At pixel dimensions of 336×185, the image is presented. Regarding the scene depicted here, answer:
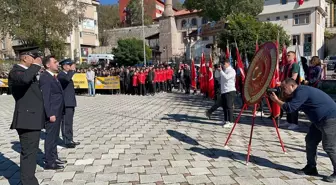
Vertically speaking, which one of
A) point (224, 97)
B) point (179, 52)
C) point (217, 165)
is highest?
point (179, 52)

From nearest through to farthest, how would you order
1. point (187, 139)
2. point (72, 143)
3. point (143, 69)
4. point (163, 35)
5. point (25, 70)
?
point (25, 70), point (72, 143), point (187, 139), point (143, 69), point (163, 35)

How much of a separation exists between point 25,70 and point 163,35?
188 feet

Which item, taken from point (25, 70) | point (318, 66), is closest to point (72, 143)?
point (25, 70)

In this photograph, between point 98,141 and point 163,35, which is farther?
point 163,35

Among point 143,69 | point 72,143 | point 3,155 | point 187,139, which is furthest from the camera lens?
point 143,69

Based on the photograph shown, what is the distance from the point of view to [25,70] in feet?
13.0

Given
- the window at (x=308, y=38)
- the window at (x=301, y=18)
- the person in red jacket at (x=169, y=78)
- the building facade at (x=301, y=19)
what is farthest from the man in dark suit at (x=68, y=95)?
the window at (x=301, y=18)

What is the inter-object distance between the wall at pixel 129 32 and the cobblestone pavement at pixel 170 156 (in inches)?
2461

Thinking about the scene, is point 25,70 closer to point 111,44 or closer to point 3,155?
point 3,155

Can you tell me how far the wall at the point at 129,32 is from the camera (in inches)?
2763

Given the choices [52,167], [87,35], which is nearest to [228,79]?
[52,167]

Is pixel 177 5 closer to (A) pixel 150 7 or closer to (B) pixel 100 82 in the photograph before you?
(A) pixel 150 7

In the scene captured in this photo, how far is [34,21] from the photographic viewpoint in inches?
955

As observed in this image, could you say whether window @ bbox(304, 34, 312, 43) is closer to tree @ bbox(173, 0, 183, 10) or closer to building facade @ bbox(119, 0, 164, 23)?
building facade @ bbox(119, 0, 164, 23)
